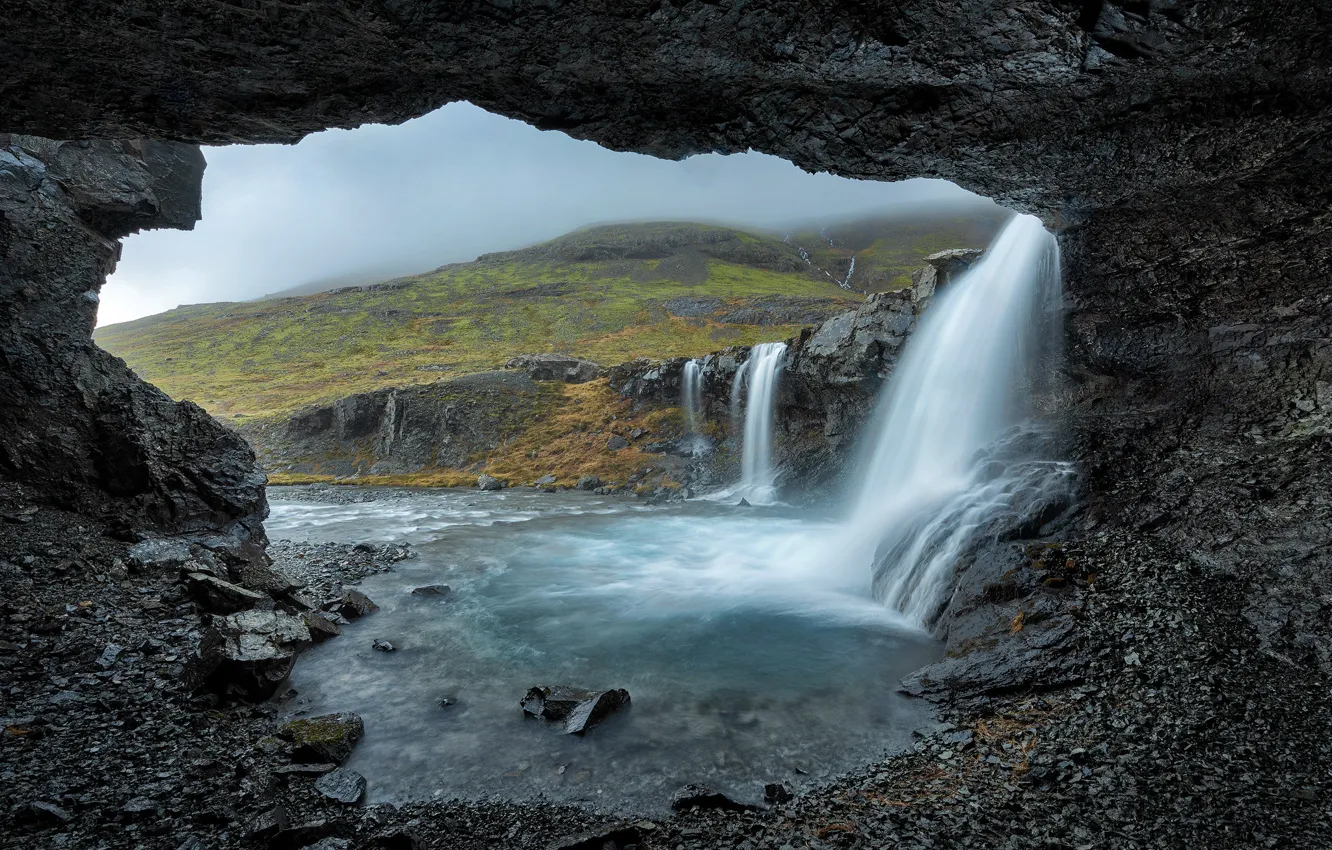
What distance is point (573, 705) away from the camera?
34.2ft

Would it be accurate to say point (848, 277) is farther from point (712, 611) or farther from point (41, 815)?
point (41, 815)

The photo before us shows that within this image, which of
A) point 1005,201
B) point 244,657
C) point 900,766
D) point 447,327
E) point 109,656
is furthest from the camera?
point 447,327

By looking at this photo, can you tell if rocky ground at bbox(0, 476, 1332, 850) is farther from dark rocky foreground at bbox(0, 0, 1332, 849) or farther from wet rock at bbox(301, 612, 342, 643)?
wet rock at bbox(301, 612, 342, 643)

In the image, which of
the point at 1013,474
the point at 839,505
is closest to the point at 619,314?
the point at 839,505

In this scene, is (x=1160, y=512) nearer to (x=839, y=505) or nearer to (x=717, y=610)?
(x=717, y=610)

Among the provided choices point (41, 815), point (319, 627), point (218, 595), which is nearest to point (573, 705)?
point (41, 815)

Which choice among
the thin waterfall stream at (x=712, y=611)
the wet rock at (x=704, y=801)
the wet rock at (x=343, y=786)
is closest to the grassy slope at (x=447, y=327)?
the thin waterfall stream at (x=712, y=611)

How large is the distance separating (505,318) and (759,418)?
3794 inches

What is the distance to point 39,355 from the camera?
14781mm

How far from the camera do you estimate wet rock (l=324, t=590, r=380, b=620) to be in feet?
50.0

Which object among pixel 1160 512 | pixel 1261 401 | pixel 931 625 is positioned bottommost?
pixel 931 625

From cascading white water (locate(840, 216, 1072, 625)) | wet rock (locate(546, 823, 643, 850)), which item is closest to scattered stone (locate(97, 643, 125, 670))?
wet rock (locate(546, 823, 643, 850))

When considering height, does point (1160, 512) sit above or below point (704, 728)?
above

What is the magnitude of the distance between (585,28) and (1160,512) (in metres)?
14.3
